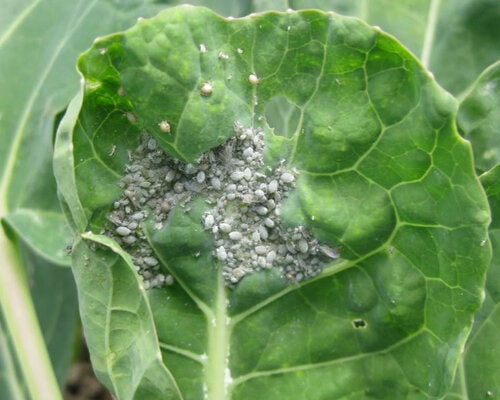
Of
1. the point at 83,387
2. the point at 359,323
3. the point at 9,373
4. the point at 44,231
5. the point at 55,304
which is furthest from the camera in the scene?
the point at 83,387

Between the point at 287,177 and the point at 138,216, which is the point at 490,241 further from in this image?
the point at 138,216

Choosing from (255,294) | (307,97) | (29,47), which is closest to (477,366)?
(255,294)

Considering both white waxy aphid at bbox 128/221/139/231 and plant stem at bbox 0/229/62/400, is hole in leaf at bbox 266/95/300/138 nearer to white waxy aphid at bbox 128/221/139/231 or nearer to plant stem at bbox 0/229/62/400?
white waxy aphid at bbox 128/221/139/231

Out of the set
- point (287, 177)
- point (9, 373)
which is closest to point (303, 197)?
point (287, 177)

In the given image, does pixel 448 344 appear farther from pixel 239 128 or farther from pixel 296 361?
pixel 239 128

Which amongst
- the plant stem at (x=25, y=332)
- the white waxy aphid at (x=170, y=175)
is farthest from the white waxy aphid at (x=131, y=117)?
the plant stem at (x=25, y=332)

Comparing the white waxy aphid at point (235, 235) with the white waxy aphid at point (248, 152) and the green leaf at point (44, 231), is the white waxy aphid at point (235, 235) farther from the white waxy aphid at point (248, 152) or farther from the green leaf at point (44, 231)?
the green leaf at point (44, 231)
